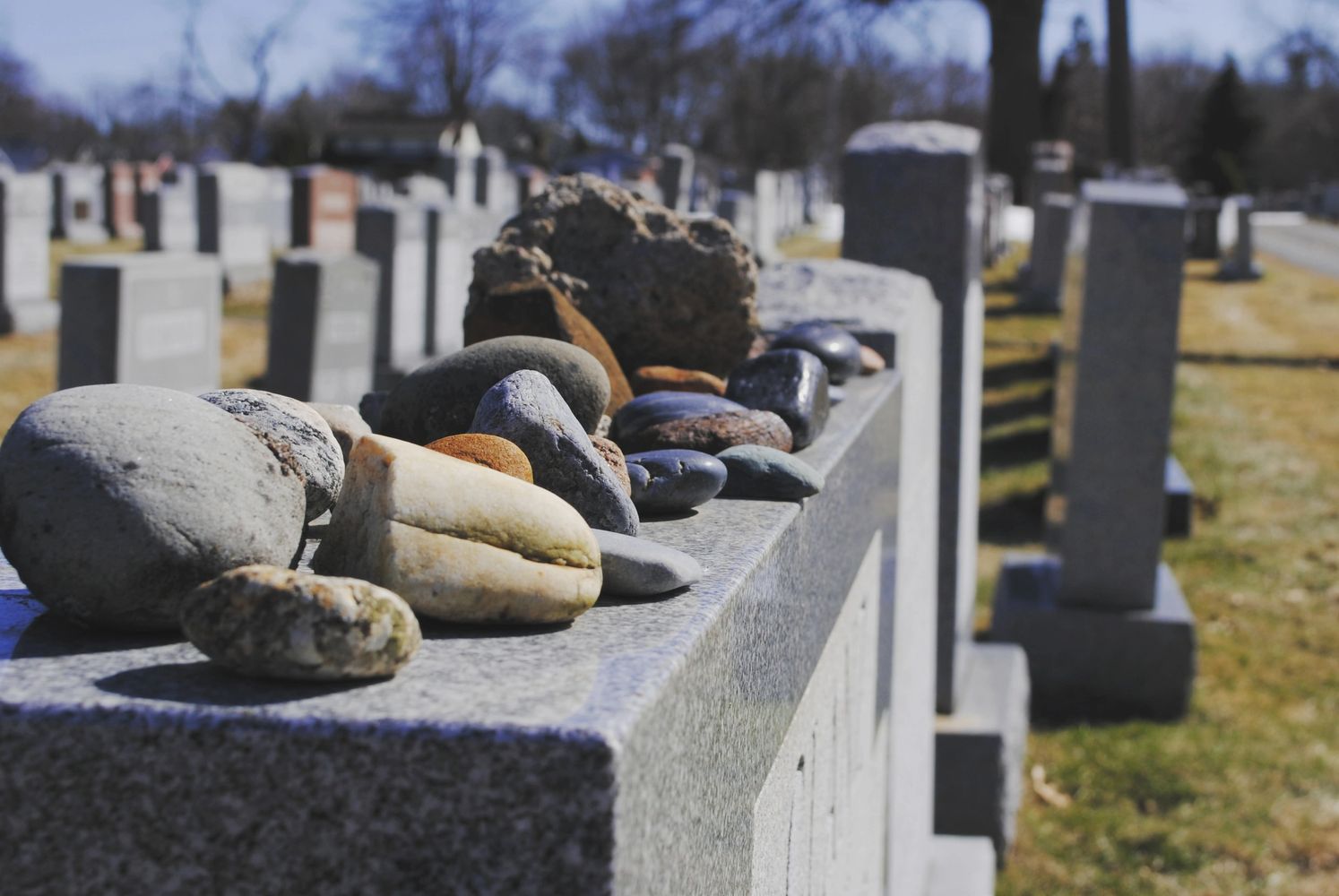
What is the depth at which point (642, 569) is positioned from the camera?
1.36m

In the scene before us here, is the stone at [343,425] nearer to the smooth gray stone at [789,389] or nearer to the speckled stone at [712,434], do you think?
the speckled stone at [712,434]

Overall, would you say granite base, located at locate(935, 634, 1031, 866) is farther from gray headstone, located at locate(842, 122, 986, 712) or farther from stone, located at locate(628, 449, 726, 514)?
stone, located at locate(628, 449, 726, 514)

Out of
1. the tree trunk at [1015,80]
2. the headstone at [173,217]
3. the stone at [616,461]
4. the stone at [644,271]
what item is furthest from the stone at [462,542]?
the tree trunk at [1015,80]

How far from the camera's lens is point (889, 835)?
11.1 feet

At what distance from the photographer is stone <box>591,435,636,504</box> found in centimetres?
171

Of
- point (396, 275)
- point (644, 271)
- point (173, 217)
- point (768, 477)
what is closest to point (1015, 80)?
point (173, 217)

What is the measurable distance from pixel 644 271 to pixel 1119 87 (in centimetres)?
2760

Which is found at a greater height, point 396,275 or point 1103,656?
point 396,275

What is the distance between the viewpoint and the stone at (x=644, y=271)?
104 inches

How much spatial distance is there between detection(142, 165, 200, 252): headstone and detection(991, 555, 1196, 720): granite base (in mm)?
14644

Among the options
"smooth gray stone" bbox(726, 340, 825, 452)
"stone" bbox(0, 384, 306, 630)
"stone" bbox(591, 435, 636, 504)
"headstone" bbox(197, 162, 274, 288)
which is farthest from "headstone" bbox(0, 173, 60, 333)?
"stone" bbox(0, 384, 306, 630)

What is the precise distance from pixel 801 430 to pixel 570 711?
124 centimetres

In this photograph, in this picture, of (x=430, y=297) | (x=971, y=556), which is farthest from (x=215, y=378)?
(x=971, y=556)

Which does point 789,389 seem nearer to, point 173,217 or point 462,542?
point 462,542
